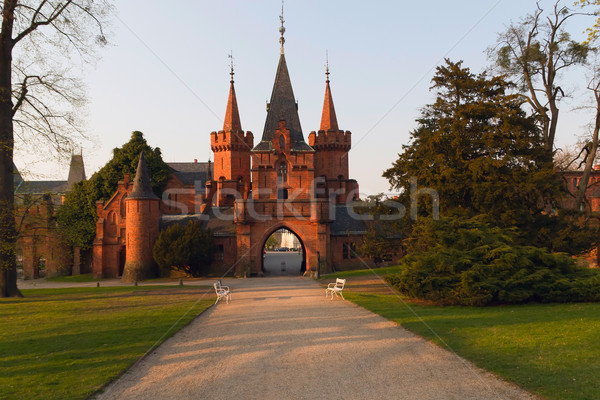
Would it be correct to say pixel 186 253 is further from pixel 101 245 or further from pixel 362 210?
pixel 362 210

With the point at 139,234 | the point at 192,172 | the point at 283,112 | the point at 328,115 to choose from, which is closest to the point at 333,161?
the point at 328,115

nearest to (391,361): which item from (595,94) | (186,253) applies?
(595,94)

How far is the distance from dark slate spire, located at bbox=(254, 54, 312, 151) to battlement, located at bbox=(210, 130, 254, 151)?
6308mm

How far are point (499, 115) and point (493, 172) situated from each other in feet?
10.8

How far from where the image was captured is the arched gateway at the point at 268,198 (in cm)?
3728

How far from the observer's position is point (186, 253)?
35625 millimetres

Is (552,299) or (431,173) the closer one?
(552,299)

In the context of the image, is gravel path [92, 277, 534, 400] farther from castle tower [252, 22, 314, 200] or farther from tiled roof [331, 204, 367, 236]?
tiled roof [331, 204, 367, 236]

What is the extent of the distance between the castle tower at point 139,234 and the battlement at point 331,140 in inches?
764

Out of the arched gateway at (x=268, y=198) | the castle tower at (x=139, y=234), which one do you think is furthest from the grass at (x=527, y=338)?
the castle tower at (x=139, y=234)

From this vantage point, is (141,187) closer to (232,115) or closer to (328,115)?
(232,115)

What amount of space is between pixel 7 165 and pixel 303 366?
61.3 ft

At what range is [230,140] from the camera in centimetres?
4894

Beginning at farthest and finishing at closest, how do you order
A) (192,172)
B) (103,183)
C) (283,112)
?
(192,172), (103,183), (283,112)
